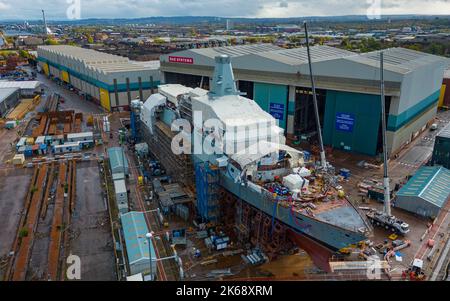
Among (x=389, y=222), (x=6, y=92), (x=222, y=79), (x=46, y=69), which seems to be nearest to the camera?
(x=389, y=222)

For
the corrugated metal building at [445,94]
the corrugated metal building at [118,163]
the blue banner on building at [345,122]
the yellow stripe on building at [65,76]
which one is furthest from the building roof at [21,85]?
the corrugated metal building at [445,94]

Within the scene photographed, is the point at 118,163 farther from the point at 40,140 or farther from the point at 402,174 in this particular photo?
the point at 402,174

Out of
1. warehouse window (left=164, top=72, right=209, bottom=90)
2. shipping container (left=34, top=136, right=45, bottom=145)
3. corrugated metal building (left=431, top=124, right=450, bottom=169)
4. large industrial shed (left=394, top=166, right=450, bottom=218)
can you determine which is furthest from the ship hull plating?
warehouse window (left=164, top=72, right=209, bottom=90)

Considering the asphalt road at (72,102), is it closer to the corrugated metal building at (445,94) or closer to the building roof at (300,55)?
the building roof at (300,55)

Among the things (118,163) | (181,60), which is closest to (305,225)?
(118,163)

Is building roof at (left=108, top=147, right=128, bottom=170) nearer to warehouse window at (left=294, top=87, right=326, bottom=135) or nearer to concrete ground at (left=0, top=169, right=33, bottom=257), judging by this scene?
concrete ground at (left=0, top=169, right=33, bottom=257)

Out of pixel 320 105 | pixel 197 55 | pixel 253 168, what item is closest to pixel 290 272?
pixel 253 168
